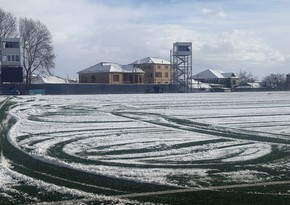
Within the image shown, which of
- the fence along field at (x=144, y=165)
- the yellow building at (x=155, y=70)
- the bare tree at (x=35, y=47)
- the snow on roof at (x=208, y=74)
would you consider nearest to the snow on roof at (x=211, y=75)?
the snow on roof at (x=208, y=74)

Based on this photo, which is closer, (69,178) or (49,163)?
(69,178)

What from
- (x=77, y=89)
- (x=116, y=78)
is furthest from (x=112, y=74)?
(x=77, y=89)

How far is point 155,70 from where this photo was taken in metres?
127

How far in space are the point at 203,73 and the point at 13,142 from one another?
156085 millimetres

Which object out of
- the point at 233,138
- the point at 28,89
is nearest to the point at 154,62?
the point at 28,89

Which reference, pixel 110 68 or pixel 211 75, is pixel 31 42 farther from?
pixel 211 75

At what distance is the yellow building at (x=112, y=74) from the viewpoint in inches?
4587

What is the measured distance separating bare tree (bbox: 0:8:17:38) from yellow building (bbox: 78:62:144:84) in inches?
1076

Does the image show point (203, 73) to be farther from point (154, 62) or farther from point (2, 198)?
point (2, 198)

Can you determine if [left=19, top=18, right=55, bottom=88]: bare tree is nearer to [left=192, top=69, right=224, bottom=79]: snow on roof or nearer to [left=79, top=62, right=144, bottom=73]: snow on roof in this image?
[left=79, top=62, right=144, bottom=73]: snow on roof

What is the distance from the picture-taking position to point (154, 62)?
Result: 12700 cm

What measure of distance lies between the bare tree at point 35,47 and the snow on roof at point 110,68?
21.7 m

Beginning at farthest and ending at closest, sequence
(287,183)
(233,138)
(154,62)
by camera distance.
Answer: (154,62) → (233,138) → (287,183)

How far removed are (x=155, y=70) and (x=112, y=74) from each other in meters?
15.5
